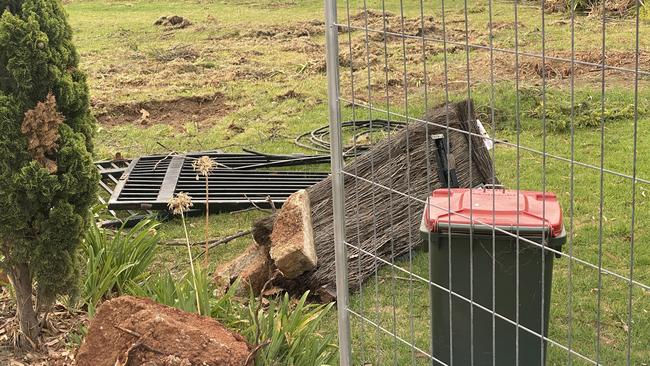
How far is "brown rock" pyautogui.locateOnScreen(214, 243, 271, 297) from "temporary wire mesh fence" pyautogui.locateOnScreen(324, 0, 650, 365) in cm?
57

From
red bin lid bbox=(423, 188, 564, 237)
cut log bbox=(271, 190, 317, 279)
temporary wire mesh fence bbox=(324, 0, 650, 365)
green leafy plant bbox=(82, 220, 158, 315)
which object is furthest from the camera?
cut log bbox=(271, 190, 317, 279)

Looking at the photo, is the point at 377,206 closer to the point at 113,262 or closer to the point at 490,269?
the point at 113,262

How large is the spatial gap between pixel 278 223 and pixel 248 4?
52.9ft

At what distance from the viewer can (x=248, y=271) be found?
585 cm

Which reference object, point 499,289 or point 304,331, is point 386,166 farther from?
point 499,289

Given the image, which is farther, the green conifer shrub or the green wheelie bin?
the green conifer shrub

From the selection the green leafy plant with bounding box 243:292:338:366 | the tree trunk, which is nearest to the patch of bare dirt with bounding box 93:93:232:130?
the tree trunk

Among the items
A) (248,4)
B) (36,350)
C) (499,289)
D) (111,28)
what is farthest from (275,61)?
(499,289)

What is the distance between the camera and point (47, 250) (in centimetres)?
469

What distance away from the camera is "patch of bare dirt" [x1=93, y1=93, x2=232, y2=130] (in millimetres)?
11156

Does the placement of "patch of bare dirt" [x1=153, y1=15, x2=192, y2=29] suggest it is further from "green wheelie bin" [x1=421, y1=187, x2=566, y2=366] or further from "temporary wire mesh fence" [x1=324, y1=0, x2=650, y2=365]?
"green wheelie bin" [x1=421, y1=187, x2=566, y2=366]

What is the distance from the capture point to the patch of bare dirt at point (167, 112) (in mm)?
11156

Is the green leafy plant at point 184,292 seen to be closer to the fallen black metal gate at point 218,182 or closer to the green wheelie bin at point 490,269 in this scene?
the green wheelie bin at point 490,269

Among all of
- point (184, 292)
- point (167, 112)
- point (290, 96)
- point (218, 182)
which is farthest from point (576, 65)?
point (184, 292)
